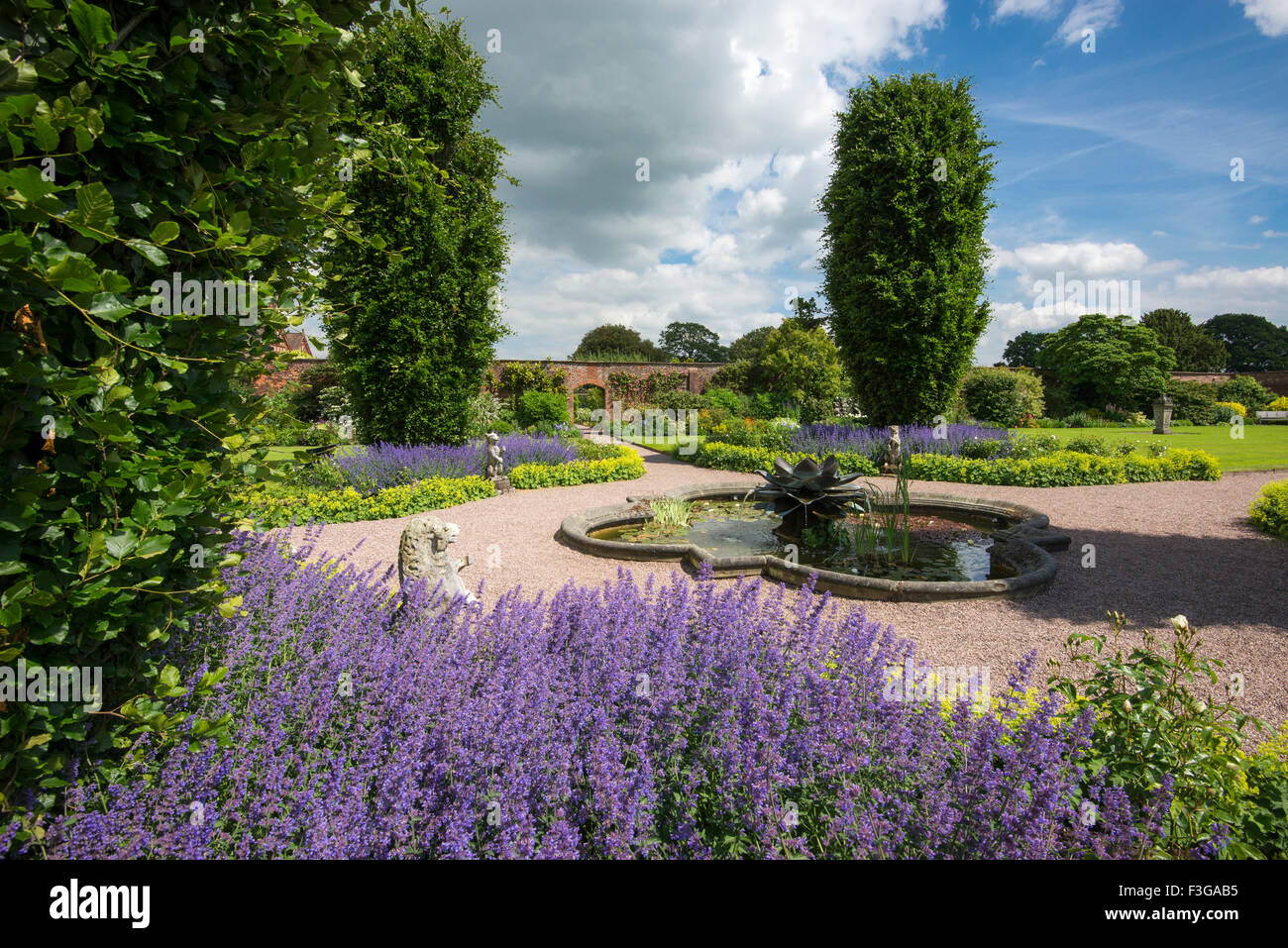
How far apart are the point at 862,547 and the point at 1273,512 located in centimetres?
585

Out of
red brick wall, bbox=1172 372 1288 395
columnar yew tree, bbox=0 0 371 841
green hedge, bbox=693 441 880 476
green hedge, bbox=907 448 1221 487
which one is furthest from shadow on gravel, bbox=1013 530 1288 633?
red brick wall, bbox=1172 372 1288 395

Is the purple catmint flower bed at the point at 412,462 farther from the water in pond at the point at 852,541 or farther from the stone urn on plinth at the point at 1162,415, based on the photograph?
the stone urn on plinth at the point at 1162,415

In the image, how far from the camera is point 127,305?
1.51 meters

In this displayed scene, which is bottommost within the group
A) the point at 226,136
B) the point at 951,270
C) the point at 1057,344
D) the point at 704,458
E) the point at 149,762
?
the point at 149,762

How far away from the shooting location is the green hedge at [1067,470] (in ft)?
40.3

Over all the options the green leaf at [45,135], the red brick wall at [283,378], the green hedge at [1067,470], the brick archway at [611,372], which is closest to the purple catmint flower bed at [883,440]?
the green hedge at [1067,470]

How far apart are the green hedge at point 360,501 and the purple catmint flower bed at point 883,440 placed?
8.60m

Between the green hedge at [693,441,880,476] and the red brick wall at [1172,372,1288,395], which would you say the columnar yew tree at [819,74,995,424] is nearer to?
the green hedge at [693,441,880,476]

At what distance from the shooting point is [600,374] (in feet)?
114

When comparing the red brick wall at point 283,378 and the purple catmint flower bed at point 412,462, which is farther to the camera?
the red brick wall at point 283,378

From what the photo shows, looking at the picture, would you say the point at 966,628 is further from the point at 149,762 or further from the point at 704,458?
the point at 704,458
